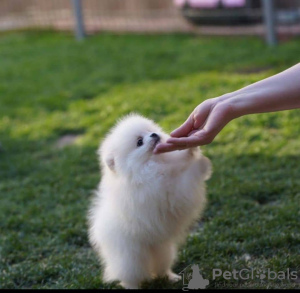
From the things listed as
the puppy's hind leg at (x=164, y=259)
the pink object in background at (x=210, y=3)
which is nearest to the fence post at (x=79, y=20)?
the pink object in background at (x=210, y=3)

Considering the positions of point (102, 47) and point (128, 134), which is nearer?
point (128, 134)

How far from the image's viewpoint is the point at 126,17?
11.6 m

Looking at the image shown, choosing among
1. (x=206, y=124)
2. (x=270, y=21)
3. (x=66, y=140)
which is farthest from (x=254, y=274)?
(x=270, y=21)

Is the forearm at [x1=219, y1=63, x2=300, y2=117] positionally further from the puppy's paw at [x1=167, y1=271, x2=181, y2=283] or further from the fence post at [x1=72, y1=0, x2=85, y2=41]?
the fence post at [x1=72, y1=0, x2=85, y2=41]

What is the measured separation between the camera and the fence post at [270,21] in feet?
28.6

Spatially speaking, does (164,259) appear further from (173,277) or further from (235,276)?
(235,276)

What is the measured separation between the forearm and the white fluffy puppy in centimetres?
47

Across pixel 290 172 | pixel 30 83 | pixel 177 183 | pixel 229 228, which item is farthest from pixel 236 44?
pixel 177 183

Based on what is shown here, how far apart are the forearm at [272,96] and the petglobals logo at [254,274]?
2.98 feet

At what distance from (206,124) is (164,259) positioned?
0.89 meters

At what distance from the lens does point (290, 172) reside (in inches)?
174

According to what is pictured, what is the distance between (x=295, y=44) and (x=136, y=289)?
6061mm

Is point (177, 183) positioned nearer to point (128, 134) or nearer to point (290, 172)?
point (128, 134)

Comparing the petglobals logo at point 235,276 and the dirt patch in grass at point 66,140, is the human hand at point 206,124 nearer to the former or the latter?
the petglobals logo at point 235,276
